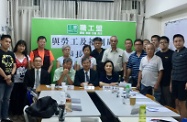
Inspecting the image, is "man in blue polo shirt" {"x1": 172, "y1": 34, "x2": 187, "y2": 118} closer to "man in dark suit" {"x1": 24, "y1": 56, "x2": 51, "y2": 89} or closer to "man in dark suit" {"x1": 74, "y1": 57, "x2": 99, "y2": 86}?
"man in dark suit" {"x1": 74, "y1": 57, "x2": 99, "y2": 86}

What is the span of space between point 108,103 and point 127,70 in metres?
2.11

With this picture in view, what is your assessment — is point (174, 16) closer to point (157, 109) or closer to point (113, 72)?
point (113, 72)

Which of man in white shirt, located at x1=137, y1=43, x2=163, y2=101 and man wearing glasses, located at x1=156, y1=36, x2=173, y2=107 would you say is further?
man wearing glasses, located at x1=156, y1=36, x2=173, y2=107

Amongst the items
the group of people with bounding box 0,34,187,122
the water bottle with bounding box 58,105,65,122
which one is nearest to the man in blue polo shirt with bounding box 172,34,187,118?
the group of people with bounding box 0,34,187,122

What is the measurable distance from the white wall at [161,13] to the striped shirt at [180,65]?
102 centimetres

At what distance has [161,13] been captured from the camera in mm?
5691

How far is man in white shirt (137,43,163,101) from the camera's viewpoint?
4.40 m

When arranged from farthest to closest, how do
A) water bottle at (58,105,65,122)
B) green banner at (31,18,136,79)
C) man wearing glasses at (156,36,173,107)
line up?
green banner at (31,18,136,79) → man wearing glasses at (156,36,173,107) → water bottle at (58,105,65,122)

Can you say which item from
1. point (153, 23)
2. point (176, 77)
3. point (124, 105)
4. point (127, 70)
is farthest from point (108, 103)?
point (153, 23)

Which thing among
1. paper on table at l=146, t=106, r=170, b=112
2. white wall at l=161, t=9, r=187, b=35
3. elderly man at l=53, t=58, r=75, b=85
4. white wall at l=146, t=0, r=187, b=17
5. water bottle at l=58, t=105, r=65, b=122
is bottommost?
paper on table at l=146, t=106, r=170, b=112

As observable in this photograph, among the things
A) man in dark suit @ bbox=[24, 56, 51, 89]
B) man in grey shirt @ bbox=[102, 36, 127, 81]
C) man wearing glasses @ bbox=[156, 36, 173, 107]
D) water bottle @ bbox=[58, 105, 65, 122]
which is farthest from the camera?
man in grey shirt @ bbox=[102, 36, 127, 81]

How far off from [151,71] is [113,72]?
652mm

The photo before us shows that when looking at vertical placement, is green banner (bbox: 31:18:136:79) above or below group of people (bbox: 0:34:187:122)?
above

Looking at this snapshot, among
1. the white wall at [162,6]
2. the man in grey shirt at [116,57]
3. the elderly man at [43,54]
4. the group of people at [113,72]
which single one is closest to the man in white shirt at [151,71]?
the group of people at [113,72]
